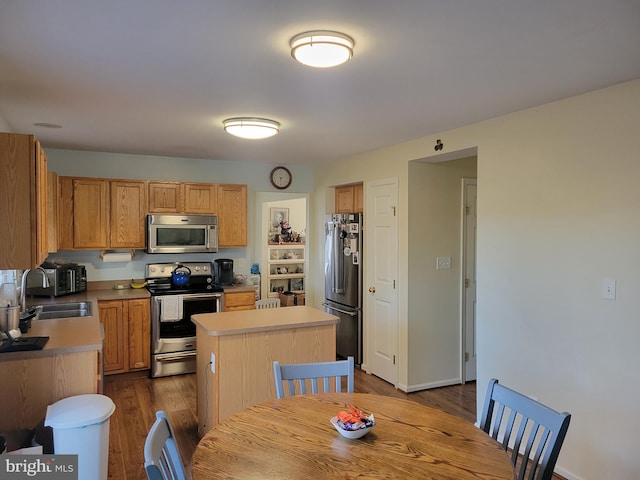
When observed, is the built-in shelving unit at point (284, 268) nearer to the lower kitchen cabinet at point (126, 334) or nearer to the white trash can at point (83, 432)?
the lower kitchen cabinet at point (126, 334)

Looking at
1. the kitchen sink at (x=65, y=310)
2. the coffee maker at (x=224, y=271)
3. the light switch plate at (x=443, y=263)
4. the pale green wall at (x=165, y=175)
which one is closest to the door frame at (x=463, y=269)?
the light switch plate at (x=443, y=263)

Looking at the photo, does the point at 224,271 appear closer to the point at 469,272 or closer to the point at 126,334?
the point at 126,334

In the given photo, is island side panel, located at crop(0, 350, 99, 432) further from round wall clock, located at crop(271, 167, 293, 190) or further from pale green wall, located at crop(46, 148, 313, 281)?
round wall clock, located at crop(271, 167, 293, 190)

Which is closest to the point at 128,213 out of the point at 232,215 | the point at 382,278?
the point at 232,215

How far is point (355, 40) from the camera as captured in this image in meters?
1.92

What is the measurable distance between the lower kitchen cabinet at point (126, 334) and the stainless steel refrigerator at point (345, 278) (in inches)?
81.7

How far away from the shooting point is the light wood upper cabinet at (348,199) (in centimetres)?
517

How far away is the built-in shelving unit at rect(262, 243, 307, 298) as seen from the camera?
25.5 feet

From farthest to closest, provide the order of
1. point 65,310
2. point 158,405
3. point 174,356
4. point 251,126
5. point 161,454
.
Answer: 1. point 174,356
2. point 65,310
3. point 158,405
4. point 251,126
5. point 161,454

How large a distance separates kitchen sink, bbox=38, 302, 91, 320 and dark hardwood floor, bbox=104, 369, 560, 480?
820mm

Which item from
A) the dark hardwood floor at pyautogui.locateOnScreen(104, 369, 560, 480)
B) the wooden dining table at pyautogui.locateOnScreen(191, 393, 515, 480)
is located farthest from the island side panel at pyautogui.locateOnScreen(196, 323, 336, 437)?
the wooden dining table at pyautogui.locateOnScreen(191, 393, 515, 480)

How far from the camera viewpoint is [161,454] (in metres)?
1.39

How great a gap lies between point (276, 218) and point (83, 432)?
606 cm

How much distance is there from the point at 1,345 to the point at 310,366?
1767 mm
